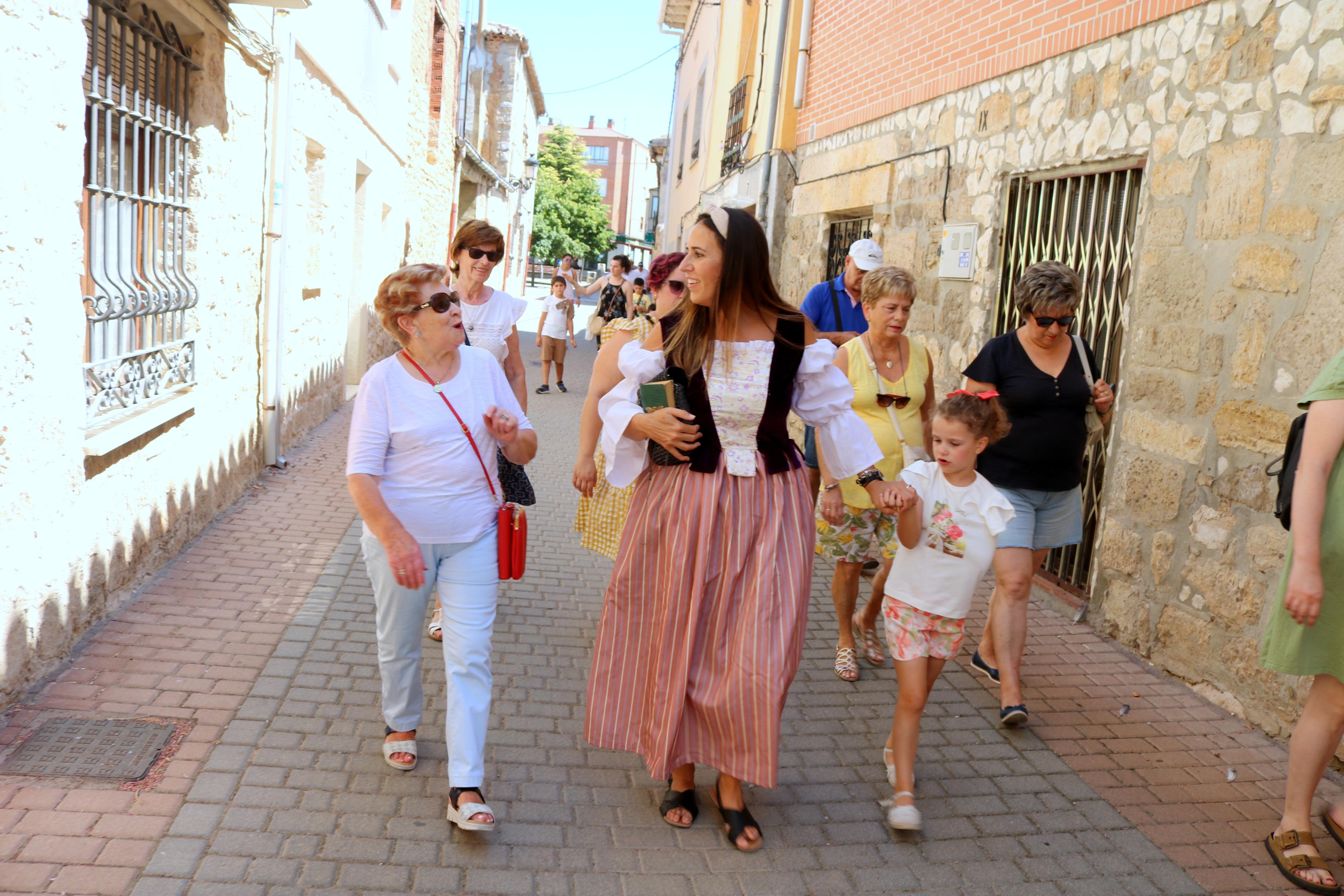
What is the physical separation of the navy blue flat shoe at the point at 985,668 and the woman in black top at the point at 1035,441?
1.17 ft

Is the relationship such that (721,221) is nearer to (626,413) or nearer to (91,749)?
(626,413)

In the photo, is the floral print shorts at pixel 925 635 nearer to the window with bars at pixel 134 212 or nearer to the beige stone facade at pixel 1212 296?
the beige stone facade at pixel 1212 296

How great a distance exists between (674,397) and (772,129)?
30.4 feet

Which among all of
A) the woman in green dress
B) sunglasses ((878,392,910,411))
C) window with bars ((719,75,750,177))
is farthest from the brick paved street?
window with bars ((719,75,750,177))

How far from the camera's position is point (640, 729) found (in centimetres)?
329

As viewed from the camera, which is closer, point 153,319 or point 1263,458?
point 1263,458

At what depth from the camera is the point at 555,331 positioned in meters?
13.4

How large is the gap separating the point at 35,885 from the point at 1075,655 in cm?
415

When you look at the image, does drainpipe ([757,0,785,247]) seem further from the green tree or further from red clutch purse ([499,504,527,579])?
the green tree

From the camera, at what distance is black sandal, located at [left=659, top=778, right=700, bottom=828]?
3279mm

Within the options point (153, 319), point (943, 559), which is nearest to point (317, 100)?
point (153, 319)

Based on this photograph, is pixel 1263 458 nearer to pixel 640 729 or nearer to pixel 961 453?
pixel 961 453

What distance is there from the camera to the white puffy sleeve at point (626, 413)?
10.4ft

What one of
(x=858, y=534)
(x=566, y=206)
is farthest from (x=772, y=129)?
(x=566, y=206)
